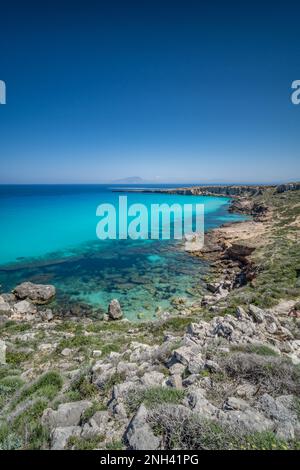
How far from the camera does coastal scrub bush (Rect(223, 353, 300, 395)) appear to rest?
208 inches

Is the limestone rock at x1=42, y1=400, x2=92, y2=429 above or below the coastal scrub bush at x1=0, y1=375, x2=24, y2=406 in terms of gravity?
above

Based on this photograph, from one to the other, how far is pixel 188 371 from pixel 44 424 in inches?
136

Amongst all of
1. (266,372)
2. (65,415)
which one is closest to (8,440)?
(65,415)

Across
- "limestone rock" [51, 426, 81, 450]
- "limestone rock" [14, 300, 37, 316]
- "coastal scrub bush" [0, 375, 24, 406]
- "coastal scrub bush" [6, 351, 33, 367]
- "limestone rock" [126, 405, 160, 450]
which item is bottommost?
"limestone rock" [14, 300, 37, 316]

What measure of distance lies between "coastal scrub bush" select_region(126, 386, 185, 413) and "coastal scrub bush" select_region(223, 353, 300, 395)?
4.86 ft

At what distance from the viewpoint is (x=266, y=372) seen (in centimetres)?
565

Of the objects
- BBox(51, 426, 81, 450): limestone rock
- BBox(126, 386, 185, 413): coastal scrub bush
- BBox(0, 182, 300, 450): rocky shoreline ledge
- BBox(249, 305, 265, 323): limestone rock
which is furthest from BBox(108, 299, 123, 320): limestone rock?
BBox(51, 426, 81, 450): limestone rock

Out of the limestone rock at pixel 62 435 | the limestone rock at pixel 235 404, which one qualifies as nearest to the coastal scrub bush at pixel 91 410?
the limestone rock at pixel 62 435

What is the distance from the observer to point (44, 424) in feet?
16.4

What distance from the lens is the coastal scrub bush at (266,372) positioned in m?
5.29

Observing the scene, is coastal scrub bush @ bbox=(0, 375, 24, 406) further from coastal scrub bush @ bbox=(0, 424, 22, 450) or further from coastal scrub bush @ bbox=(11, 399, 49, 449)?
coastal scrub bush @ bbox=(0, 424, 22, 450)

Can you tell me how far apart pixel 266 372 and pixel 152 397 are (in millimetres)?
2707

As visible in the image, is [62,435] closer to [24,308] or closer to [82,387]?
[82,387]
